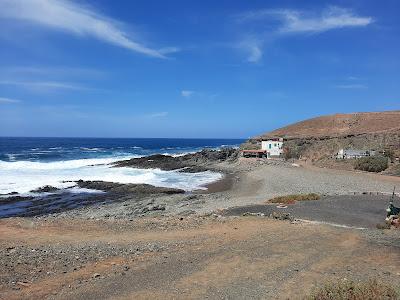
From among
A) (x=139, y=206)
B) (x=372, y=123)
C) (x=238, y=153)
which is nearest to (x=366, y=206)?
(x=139, y=206)

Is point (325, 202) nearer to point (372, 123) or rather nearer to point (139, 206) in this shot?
point (139, 206)

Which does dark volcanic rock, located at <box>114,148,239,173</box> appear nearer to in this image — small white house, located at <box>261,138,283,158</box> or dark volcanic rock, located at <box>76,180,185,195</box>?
small white house, located at <box>261,138,283,158</box>

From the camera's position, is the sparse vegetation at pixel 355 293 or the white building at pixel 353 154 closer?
the sparse vegetation at pixel 355 293

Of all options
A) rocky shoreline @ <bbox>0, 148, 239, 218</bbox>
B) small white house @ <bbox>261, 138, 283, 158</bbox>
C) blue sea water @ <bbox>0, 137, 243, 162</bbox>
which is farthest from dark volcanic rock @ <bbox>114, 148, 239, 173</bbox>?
blue sea water @ <bbox>0, 137, 243, 162</bbox>

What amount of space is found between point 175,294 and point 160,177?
32.3m

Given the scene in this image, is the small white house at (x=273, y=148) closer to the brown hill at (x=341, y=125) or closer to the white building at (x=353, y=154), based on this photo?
the brown hill at (x=341, y=125)

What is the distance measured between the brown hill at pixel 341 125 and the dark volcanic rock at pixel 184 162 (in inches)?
621

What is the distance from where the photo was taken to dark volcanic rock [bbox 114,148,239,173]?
4884cm

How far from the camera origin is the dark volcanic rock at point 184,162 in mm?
48844

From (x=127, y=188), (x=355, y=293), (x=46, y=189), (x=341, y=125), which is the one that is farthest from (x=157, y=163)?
(x=355, y=293)

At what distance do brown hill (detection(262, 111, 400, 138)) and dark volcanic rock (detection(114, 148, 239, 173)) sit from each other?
621 inches

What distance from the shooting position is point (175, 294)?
26.7 feet

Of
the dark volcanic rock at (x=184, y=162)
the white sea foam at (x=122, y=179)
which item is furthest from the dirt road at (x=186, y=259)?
the dark volcanic rock at (x=184, y=162)

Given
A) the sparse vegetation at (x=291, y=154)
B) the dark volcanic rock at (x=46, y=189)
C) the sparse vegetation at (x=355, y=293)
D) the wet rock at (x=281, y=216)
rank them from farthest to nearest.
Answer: the sparse vegetation at (x=291, y=154), the dark volcanic rock at (x=46, y=189), the wet rock at (x=281, y=216), the sparse vegetation at (x=355, y=293)
